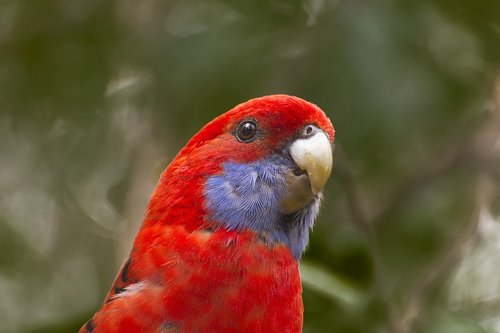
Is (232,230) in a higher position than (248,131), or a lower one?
lower

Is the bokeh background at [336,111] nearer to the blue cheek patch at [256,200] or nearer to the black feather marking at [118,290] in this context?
the blue cheek patch at [256,200]

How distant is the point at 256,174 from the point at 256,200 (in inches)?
3.3

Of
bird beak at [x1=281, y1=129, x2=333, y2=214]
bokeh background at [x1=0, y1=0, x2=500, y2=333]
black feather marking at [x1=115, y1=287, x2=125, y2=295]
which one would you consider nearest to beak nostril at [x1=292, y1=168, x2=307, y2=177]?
bird beak at [x1=281, y1=129, x2=333, y2=214]

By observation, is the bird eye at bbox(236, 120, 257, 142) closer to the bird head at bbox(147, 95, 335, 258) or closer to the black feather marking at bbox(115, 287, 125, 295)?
the bird head at bbox(147, 95, 335, 258)

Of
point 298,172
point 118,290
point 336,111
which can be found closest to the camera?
point 118,290

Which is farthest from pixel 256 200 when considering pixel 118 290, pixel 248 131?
pixel 118 290

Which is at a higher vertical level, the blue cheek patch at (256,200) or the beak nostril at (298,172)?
the beak nostril at (298,172)

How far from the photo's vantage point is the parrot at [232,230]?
7.76 ft

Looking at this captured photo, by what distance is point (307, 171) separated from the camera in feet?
8.33

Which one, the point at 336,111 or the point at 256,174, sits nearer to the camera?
the point at 256,174

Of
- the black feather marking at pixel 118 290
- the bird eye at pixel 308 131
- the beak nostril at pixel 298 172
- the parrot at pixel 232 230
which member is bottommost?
the black feather marking at pixel 118 290

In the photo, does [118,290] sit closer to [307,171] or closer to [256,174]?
[256,174]

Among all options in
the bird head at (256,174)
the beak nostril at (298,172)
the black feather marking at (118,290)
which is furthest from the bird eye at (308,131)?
the black feather marking at (118,290)

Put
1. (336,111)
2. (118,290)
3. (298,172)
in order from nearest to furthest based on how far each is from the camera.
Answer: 1. (118,290)
2. (298,172)
3. (336,111)
